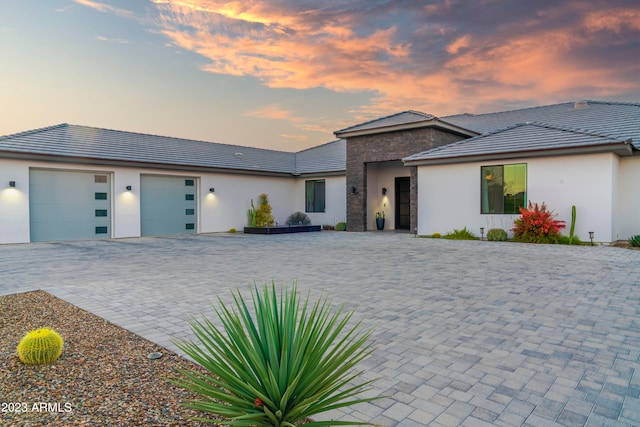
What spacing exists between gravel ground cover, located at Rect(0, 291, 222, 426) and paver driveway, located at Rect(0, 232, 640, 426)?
1.34ft

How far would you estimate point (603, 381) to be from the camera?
9.25 feet

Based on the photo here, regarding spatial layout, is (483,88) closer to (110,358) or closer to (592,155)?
(592,155)

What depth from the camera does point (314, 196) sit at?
Result: 2091 centimetres

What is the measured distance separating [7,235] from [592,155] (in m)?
18.9

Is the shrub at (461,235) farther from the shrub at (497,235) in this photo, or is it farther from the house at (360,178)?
the shrub at (497,235)

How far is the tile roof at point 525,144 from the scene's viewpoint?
1113 cm

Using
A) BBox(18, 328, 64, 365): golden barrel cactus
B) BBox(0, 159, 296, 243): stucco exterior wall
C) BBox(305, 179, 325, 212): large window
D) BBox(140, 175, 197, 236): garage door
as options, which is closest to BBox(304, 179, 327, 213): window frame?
BBox(305, 179, 325, 212): large window

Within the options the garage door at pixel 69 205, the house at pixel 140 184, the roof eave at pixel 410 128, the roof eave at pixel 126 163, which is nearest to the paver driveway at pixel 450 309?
the garage door at pixel 69 205

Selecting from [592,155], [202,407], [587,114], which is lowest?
[202,407]

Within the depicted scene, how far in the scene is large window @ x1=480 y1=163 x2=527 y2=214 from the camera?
1283cm

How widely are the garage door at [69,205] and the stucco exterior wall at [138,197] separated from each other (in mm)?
252

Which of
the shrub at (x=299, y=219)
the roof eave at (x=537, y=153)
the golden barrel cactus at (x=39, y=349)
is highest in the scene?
the roof eave at (x=537, y=153)

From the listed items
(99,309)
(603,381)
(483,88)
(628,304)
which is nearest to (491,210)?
(483,88)

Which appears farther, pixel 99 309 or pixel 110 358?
pixel 99 309
